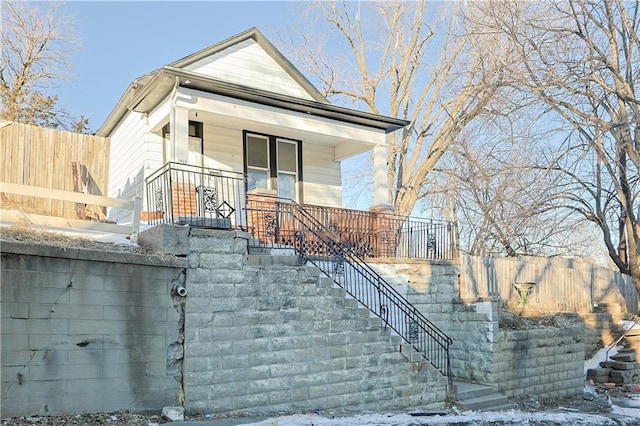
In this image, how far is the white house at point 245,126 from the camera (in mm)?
10664

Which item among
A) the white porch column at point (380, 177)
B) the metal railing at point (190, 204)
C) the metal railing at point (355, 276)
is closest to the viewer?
the metal railing at point (190, 204)

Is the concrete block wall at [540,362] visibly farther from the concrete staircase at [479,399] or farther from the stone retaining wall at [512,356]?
the concrete staircase at [479,399]

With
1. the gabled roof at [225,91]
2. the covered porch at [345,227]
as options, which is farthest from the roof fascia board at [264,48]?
the covered porch at [345,227]

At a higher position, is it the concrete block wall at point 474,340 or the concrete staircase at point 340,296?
the concrete staircase at point 340,296

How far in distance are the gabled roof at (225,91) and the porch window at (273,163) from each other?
1.49m

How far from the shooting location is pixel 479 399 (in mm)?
9570

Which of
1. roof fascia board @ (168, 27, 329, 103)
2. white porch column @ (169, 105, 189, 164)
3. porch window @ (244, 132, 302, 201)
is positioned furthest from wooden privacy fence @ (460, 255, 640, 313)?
white porch column @ (169, 105, 189, 164)

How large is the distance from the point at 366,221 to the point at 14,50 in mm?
16690

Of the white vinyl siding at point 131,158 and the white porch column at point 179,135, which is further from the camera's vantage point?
the white vinyl siding at point 131,158

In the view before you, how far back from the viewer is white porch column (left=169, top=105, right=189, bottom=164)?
9844 millimetres

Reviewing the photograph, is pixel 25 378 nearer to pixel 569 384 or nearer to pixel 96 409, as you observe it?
pixel 96 409

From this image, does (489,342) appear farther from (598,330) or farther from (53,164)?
(53,164)

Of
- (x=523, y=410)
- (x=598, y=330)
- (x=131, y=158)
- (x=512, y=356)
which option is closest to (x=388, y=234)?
(x=512, y=356)

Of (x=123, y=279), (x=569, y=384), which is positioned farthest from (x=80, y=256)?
(x=569, y=384)
